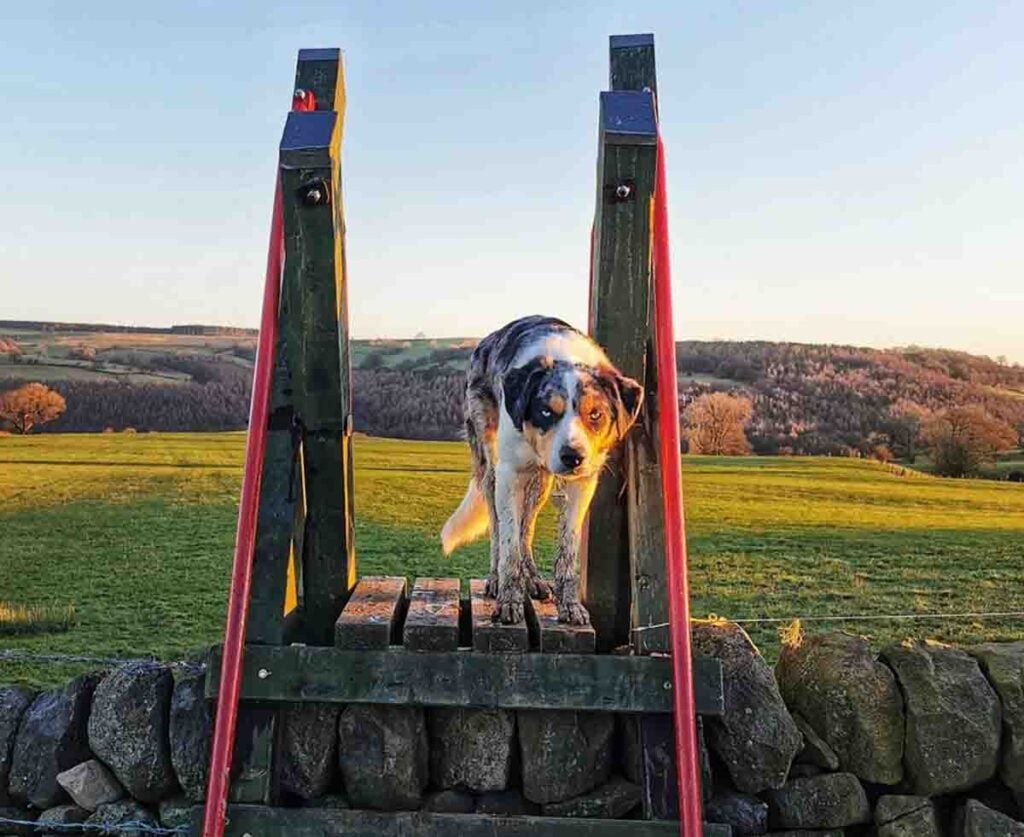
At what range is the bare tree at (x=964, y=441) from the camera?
19688 mm

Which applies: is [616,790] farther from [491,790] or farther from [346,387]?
[346,387]

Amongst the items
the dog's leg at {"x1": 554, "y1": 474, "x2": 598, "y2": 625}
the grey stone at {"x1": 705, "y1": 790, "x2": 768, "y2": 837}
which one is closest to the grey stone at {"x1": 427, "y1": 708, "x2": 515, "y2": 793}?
the dog's leg at {"x1": 554, "y1": 474, "x2": 598, "y2": 625}

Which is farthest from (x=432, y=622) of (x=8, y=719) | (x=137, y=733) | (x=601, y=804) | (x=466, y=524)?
(x=8, y=719)

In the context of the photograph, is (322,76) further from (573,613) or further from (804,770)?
(804,770)

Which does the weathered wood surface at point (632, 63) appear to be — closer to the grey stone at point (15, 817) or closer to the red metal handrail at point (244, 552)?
the red metal handrail at point (244, 552)

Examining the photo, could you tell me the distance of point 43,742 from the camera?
400cm

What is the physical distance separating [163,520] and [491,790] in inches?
450

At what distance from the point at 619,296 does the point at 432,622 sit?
1.66m

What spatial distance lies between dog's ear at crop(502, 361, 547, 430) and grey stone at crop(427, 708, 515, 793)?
4.15 feet

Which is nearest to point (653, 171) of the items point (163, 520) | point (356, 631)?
point (356, 631)

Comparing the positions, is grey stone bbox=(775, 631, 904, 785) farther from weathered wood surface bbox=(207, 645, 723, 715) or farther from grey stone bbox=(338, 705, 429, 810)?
grey stone bbox=(338, 705, 429, 810)

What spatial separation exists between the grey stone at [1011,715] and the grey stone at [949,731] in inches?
1.7

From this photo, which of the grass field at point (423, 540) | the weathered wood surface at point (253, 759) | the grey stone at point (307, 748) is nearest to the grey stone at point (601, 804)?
the grey stone at point (307, 748)

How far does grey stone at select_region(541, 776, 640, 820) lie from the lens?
362 centimetres
